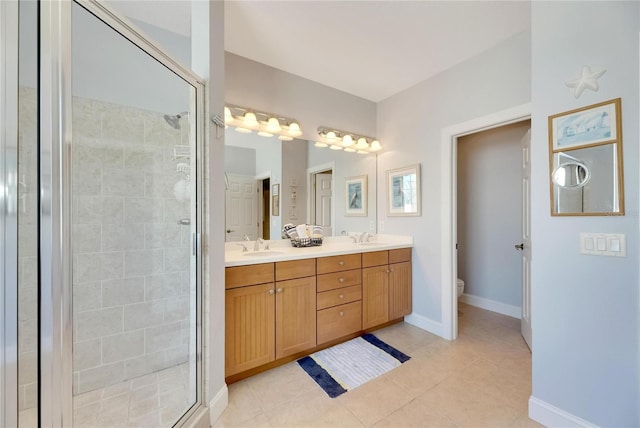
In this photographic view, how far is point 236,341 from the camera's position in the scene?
1672mm

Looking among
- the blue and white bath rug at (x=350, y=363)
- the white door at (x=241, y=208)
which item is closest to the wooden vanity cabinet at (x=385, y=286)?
the blue and white bath rug at (x=350, y=363)

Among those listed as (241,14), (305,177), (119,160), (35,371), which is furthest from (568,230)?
(119,160)

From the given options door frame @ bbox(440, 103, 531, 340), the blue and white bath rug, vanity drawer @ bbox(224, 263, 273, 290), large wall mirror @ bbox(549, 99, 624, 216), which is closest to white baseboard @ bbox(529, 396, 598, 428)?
the blue and white bath rug

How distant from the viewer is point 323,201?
9.00ft

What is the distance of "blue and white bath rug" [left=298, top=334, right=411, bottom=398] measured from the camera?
175 centimetres

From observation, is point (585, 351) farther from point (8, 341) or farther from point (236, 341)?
point (8, 341)

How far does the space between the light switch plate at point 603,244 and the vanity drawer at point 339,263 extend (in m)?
1.43

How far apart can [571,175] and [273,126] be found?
208cm

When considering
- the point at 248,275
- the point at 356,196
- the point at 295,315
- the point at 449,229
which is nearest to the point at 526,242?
the point at 449,229

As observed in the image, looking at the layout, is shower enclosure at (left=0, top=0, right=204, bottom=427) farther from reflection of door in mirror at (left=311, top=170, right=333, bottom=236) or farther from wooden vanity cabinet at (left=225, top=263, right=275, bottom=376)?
reflection of door in mirror at (left=311, top=170, right=333, bottom=236)

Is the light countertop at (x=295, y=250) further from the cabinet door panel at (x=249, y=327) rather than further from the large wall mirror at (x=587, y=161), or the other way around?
the large wall mirror at (x=587, y=161)

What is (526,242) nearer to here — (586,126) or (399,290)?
(399,290)

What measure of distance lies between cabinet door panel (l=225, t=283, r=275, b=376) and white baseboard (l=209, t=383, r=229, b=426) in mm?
151

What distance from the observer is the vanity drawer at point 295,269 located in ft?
6.11
